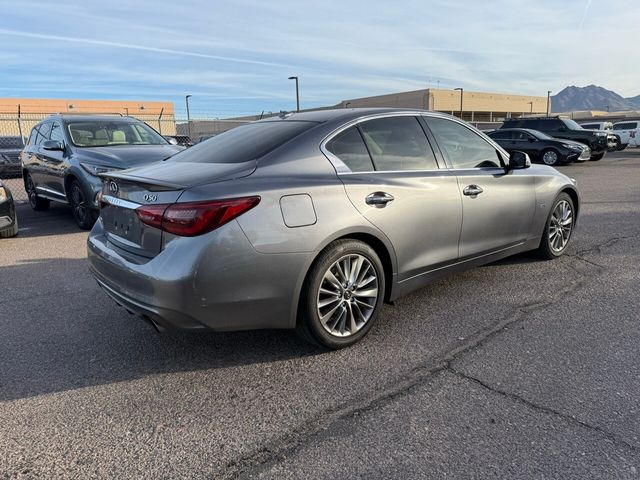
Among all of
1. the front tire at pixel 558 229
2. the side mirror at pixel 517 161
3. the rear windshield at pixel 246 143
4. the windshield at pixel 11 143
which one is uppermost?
the windshield at pixel 11 143

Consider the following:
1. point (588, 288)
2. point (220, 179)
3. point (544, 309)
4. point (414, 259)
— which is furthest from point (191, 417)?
point (588, 288)

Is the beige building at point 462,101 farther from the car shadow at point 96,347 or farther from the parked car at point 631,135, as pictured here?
the car shadow at point 96,347

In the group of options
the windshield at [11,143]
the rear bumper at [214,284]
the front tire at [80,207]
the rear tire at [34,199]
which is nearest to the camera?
the rear bumper at [214,284]

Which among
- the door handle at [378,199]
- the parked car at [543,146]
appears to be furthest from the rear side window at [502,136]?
the door handle at [378,199]

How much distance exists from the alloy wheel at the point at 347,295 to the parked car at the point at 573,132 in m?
19.6

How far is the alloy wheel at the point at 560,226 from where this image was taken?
5491 millimetres

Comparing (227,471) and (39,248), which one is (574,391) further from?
(39,248)

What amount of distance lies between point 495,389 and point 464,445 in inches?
24.1

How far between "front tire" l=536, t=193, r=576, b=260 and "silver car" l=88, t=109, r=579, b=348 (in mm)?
1017

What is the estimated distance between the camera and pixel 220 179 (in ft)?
10.1

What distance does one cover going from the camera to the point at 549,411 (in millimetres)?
2736

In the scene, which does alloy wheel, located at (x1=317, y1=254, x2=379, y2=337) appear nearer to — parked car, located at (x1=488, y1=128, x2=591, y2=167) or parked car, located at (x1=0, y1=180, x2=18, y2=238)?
parked car, located at (x1=0, y1=180, x2=18, y2=238)

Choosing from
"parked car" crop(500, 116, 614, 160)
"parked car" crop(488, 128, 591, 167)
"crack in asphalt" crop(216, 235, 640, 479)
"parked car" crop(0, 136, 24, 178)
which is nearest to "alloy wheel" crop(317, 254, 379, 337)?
"crack in asphalt" crop(216, 235, 640, 479)

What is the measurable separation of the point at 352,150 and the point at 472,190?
1.24 metres
